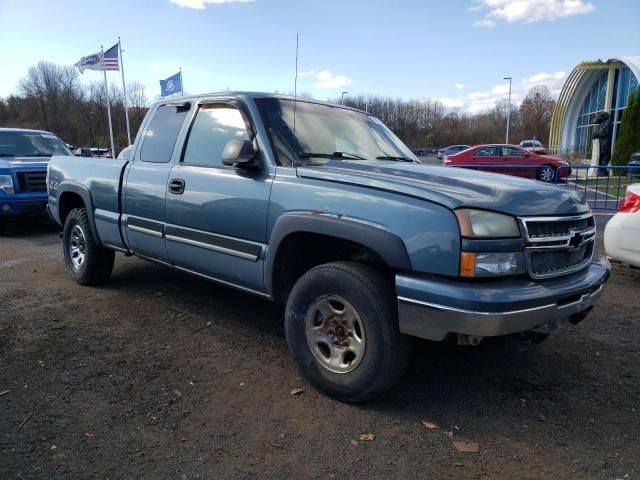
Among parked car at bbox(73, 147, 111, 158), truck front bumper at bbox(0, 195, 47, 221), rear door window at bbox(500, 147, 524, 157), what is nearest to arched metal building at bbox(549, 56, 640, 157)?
rear door window at bbox(500, 147, 524, 157)

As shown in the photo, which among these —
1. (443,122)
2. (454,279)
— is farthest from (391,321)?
(443,122)

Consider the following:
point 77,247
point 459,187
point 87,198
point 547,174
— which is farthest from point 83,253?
point 547,174

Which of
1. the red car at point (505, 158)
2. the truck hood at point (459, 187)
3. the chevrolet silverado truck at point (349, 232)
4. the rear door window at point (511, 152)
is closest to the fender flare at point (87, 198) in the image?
the chevrolet silverado truck at point (349, 232)

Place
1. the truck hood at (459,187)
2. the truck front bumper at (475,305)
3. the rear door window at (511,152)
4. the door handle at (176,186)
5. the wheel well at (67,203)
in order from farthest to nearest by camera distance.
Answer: the rear door window at (511,152)
the wheel well at (67,203)
the door handle at (176,186)
the truck hood at (459,187)
the truck front bumper at (475,305)

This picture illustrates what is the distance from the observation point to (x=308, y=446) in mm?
2658

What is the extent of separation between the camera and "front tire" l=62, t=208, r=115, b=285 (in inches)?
210

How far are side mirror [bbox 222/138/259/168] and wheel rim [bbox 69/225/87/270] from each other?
2778mm

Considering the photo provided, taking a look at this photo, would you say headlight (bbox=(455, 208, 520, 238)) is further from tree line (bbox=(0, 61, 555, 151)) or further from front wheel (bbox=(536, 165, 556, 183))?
tree line (bbox=(0, 61, 555, 151))

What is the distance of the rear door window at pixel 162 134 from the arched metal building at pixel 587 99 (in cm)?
3566

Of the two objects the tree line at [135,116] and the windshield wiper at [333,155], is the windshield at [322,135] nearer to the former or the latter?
the windshield wiper at [333,155]

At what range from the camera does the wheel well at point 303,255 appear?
3.24 meters

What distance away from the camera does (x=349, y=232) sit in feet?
9.39

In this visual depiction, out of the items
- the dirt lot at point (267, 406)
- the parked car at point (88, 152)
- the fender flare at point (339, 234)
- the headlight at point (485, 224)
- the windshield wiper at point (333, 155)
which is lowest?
the dirt lot at point (267, 406)

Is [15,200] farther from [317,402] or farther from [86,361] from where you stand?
[317,402]
